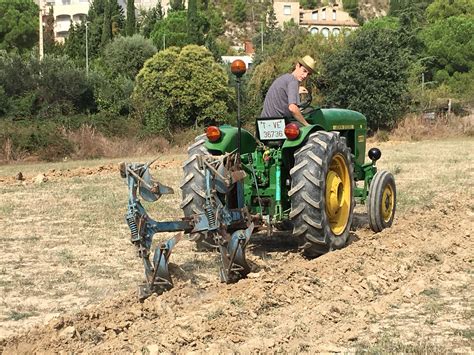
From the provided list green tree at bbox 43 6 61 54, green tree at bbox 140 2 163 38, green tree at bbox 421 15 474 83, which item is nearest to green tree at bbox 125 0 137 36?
green tree at bbox 140 2 163 38

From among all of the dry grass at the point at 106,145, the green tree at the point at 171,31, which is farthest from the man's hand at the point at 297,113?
the green tree at the point at 171,31

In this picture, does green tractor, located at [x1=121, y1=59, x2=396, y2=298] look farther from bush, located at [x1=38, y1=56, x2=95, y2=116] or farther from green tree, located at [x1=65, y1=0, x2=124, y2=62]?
A: green tree, located at [x1=65, y1=0, x2=124, y2=62]

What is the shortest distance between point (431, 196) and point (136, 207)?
8.17 metres

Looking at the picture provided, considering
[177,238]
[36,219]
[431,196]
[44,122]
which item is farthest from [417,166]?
[44,122]

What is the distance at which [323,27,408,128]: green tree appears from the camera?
1326 inches

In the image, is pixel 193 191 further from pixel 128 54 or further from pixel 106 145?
pixel 128 54

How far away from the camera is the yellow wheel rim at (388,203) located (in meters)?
9.91

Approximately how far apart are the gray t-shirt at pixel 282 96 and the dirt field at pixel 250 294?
1.65m

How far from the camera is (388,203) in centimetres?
1010

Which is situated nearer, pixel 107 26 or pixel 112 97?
pixel 112 97

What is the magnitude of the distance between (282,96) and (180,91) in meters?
24.2

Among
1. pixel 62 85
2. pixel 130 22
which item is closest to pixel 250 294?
pixel 62 85

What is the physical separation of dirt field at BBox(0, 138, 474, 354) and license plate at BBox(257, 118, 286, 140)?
138cm

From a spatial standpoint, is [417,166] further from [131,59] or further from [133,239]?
[131,59]
